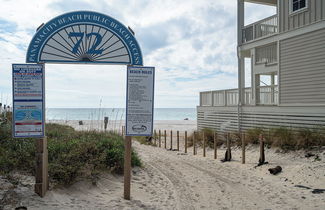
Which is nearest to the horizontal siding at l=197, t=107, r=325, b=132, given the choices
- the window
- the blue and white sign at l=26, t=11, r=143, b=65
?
the window

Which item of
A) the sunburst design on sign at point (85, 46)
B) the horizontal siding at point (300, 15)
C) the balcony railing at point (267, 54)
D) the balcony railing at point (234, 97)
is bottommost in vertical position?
the balcony railing at point (234, 97)

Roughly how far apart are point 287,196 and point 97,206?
4.24 meters

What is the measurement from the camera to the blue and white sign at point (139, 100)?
6266mm

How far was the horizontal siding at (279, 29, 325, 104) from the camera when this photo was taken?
40.4 ft

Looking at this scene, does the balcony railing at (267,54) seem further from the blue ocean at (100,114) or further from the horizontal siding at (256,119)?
the blue ocean at (100,114)

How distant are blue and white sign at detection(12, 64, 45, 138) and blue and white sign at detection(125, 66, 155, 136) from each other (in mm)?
1638

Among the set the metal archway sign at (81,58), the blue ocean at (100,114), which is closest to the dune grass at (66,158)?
the metal archway sign at (81,58)

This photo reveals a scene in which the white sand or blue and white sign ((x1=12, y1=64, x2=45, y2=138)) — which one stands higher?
blue and white sign ((x1=12, y1=64, x2=45, y2=138))

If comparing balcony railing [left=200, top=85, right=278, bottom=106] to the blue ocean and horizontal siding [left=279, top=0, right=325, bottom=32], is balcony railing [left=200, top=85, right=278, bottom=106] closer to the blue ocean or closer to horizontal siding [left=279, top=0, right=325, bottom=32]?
horizontal siding [left=279, top=0, right=325, bottom=32]

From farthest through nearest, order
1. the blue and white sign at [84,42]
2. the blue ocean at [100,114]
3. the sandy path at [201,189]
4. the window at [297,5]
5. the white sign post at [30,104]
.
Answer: the blue ocean at [100,114], the window at [297,5], the blue and white sign at [84,42], the sandy path at [201,189], the white sign post at [30,104]

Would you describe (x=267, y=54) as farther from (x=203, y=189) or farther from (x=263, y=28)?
(x=203, y=189)

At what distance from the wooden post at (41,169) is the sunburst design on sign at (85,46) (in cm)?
165

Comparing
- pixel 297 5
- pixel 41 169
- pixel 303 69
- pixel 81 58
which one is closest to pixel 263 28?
pixel 297 5

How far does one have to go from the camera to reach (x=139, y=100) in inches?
249
